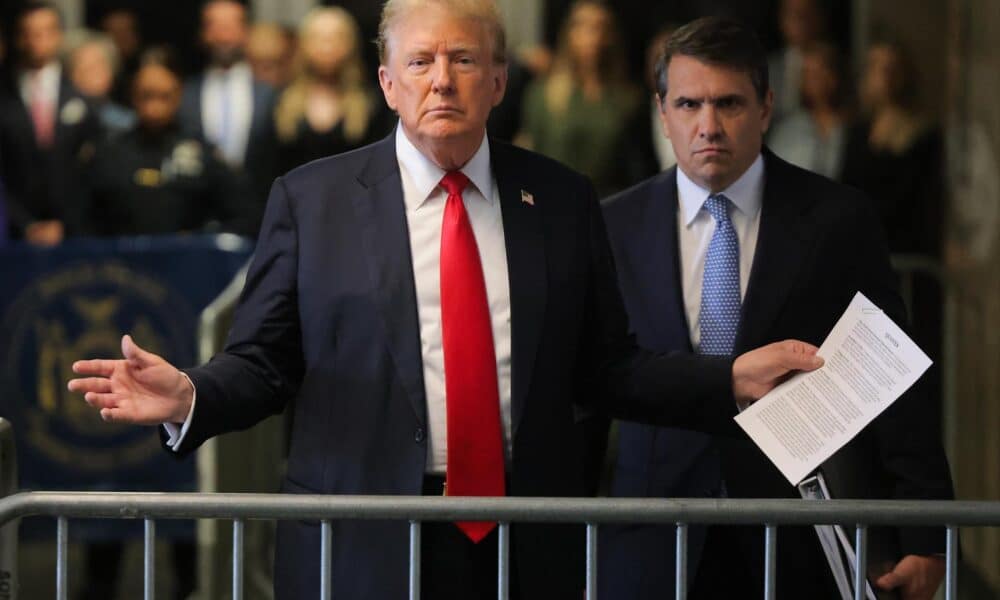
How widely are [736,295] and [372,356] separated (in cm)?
95

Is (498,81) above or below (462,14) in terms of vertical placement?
below

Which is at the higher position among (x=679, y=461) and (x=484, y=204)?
(x=484, y=204)

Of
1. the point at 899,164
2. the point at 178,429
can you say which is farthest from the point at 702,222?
the point at 899,164

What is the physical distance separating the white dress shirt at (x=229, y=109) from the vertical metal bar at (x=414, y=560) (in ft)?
20.1

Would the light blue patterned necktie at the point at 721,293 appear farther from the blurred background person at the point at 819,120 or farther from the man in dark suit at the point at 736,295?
the blurred background person at the point at 819,120

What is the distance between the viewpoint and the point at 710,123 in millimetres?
4078

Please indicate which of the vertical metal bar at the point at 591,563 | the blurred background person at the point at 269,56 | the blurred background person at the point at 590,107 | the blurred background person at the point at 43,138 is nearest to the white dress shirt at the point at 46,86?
the blurred background person at the point at 43,138

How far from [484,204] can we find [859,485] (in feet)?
3.40

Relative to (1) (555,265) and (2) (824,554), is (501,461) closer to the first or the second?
(1) (555,265)

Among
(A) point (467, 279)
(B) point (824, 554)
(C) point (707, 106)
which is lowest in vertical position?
(B) point (824, 554)

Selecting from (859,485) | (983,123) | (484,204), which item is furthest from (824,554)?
(983,123)

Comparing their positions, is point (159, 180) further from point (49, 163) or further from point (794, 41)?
point (794, 41)

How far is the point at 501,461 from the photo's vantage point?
3.51m

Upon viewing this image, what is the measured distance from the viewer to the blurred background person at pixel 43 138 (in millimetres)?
8805
